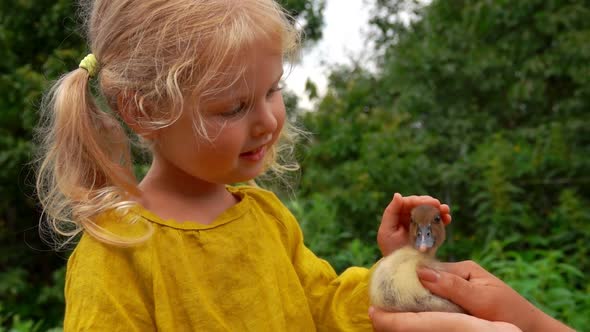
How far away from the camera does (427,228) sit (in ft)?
5.16

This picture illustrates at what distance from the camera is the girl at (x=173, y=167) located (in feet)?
4.80

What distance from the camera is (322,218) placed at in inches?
171

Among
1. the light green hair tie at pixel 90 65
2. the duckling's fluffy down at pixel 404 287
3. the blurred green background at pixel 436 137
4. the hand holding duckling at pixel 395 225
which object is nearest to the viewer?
the duckling's fluffy down at pixel 404 287

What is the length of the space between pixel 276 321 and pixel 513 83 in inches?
180

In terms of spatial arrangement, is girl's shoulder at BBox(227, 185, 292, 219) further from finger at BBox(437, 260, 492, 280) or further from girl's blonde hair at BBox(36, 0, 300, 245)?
finger at BBox(437, 260, 492, 280)

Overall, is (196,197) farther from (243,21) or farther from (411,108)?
(411,108)

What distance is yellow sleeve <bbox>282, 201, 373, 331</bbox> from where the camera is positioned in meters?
1.78

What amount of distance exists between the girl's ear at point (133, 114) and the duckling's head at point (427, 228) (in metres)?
0.65

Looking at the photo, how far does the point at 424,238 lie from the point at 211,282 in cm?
50

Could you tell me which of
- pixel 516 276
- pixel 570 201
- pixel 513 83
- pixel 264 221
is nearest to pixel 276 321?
pixel 264 221

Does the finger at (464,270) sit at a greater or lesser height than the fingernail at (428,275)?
greater

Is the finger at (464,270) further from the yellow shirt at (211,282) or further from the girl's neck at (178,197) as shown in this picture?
the girl's neck at (178,197)

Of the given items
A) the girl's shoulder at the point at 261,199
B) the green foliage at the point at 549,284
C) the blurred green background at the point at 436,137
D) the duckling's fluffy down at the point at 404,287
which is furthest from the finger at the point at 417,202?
the blurred green background at the point at 436,137

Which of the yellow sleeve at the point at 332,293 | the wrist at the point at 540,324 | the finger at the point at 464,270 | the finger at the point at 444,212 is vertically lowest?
the yellow sleeve at the point at 332,293
